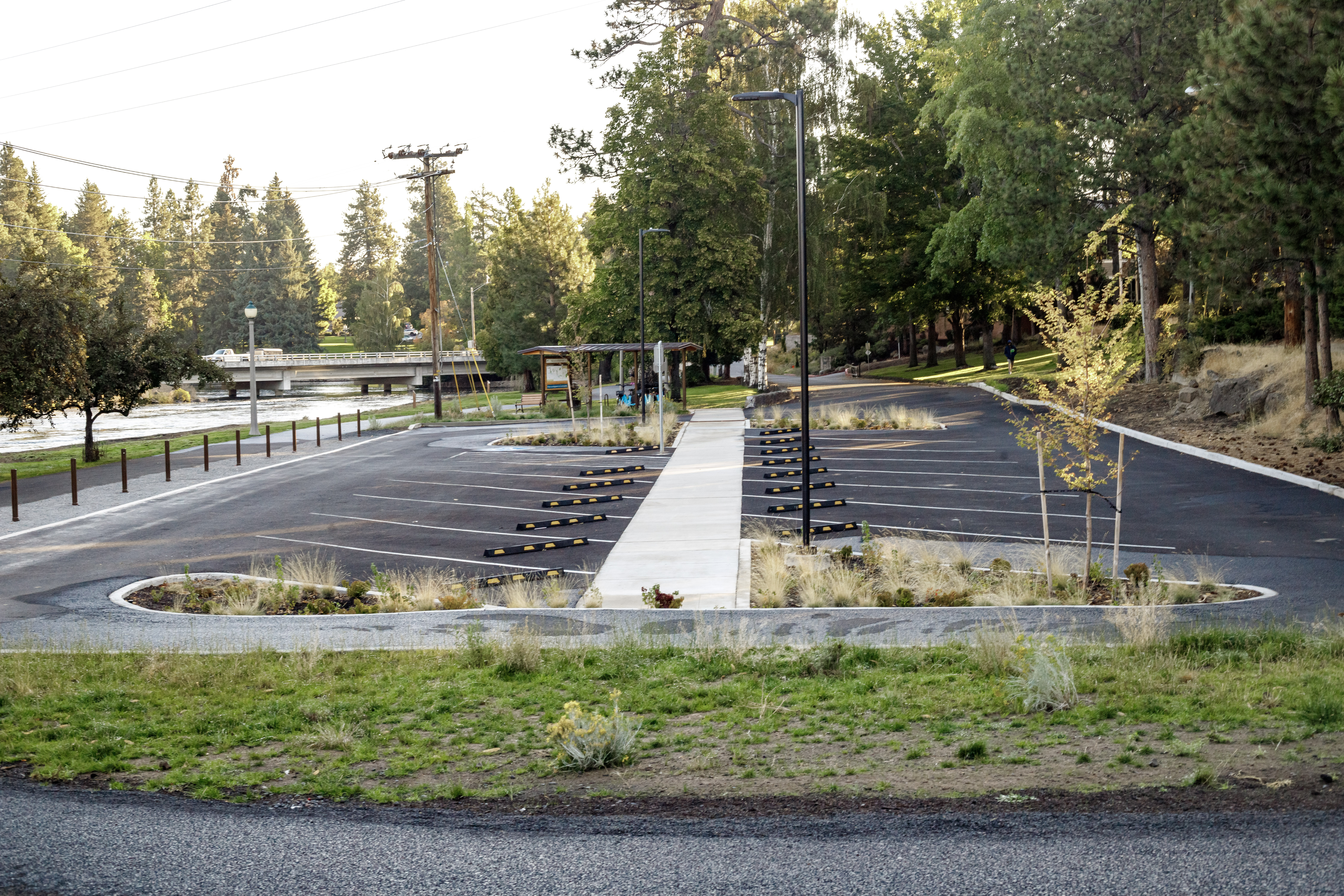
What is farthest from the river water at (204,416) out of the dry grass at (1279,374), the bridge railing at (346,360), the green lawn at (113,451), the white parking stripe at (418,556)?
the dry grass at (1279,374)

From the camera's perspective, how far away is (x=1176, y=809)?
5730 millimetres

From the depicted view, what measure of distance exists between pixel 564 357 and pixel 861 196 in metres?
16.8

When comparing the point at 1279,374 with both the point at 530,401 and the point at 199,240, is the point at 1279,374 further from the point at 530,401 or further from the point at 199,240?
the point at 199,240

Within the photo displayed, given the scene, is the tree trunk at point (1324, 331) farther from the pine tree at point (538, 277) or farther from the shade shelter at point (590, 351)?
the pine tree at point (538, 277)

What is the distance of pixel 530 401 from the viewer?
60281 mm

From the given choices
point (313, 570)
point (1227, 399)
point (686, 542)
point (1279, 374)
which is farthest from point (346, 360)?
point (313, 570)

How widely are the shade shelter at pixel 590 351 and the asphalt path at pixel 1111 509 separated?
54.3ft

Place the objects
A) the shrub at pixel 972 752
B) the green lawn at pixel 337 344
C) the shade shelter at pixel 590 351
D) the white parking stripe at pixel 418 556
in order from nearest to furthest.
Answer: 1. the shrub at pixel 972 752
2. the white parking stripe at pixel 418 556
3. the shade shelter at pixel 590 351
4. the green lawn at pixel 337 344

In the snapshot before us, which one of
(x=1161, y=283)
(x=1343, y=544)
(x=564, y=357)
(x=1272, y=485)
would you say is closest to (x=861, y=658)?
(x=1343, y=544)

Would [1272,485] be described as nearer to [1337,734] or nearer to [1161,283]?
[1337,734]

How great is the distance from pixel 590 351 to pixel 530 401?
1509cm

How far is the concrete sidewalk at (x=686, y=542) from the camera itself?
1305 centimetres

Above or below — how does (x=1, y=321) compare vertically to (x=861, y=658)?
above

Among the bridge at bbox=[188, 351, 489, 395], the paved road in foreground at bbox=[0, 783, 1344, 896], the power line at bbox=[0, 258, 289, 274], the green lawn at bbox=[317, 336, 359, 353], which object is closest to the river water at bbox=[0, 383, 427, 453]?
the bridge at bbox=[188, 351, 489, 395]
